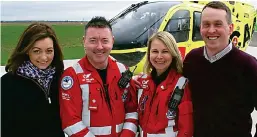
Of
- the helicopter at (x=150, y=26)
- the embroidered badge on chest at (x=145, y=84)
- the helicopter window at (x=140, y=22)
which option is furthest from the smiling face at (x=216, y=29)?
the helicopter window at (x=140, y=22)

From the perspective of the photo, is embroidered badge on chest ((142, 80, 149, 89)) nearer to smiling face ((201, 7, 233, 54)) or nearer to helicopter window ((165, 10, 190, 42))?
smiling face ((201, 7, 233, 54))

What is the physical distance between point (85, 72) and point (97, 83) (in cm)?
13

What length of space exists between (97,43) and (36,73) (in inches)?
20.0

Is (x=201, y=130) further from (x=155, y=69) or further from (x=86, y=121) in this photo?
(x=86, y=121)

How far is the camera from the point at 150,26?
24.1 feet

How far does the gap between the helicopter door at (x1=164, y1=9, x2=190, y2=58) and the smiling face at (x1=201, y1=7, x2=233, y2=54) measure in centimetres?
490

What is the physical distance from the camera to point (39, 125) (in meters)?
2.55

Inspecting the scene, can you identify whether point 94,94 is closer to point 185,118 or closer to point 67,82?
point 67,82

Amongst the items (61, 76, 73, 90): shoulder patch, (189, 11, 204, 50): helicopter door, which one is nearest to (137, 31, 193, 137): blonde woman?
(61, 76, 73, 90): shoulder patch

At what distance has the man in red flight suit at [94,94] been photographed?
2.61 metres

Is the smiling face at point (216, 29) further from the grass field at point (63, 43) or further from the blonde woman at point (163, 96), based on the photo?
the grass field at point (63, 43)

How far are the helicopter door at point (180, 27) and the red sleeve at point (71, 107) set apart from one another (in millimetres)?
5076

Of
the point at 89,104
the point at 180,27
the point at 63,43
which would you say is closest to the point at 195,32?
the point at 180,27

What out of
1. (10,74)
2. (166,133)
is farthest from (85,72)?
(166,133)
